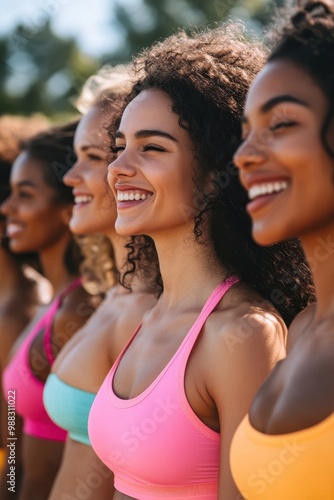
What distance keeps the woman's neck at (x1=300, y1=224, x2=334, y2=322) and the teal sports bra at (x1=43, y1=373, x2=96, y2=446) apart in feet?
4.09

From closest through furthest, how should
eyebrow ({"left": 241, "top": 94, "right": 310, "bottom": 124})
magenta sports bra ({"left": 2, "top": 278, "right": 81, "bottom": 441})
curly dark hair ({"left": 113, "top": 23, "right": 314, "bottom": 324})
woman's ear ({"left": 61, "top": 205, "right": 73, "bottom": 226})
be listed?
eyebrow ({"left": 241, "top": 94, "right": 310, "bottom": 124}) → curly dark hair ({"left": 113, "top": 23, "right": 314, "bottom": 324}) → magenta sports bra ({"left": 2, "top": 278, "right": 81, "bottom": 441}) → woman's ear ({"left": 61, "top": 205, "right": 73, "bottom": 226})

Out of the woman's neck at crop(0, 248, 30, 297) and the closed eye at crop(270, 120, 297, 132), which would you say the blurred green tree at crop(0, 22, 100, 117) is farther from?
the closed eye at crop(270, 120, 297, 132)

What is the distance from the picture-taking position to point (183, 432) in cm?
213

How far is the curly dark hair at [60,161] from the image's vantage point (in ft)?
13.6

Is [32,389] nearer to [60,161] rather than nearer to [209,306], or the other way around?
[60,161]

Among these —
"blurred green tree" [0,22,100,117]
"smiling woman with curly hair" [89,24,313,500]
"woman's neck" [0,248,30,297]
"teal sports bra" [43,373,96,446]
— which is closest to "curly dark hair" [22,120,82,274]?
"woman's neck" [0,248,30,297]

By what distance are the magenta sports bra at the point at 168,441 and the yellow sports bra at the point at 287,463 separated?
284 millimetres

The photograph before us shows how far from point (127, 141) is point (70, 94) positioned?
494 inches

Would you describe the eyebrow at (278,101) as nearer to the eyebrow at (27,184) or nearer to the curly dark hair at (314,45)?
the curly dark hair at (314,45)

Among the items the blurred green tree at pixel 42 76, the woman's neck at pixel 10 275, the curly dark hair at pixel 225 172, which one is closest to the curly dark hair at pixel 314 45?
the curly dark hair at pixel 225 172

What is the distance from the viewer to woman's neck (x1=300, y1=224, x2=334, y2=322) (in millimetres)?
1869

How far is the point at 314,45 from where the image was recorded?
1799 mm

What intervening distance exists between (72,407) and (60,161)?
1606 millimetres

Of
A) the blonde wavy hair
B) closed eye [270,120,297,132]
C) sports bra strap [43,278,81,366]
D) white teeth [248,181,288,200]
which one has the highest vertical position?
closed eye [270,120,297,132]
